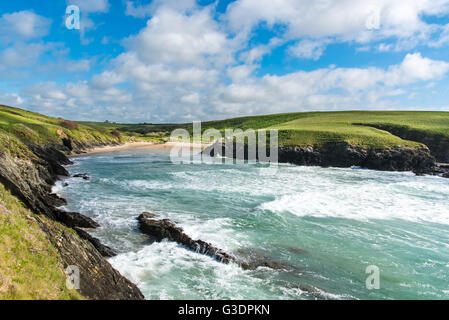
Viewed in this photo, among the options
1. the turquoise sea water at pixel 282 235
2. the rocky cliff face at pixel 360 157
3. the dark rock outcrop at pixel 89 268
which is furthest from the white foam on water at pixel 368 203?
the rocky cliff face at pixel 360 157

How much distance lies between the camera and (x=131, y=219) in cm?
1997

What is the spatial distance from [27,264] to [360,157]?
59.6 meters

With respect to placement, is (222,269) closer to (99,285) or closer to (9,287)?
(99,285)

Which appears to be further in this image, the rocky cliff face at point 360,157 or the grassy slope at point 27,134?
the rocky cliff face at point 360,157

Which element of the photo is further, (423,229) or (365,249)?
(423,229)

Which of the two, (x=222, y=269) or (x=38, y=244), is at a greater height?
(x=38, y=244)

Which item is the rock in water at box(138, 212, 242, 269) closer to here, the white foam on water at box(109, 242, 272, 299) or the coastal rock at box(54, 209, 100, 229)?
the white foam on water at box(109, 242, 272, 299)

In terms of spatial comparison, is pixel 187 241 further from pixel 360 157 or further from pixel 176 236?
pixel 360 157

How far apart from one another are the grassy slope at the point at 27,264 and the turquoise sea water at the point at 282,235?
467 centimetres

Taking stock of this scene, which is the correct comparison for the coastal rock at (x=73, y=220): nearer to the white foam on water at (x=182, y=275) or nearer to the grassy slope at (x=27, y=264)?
the white foam on water at (x=182, y=275)

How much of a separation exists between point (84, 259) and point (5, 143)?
64.0 feet

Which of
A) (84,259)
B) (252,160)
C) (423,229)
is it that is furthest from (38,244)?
(252,160)

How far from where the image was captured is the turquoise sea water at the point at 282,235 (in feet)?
39.9
